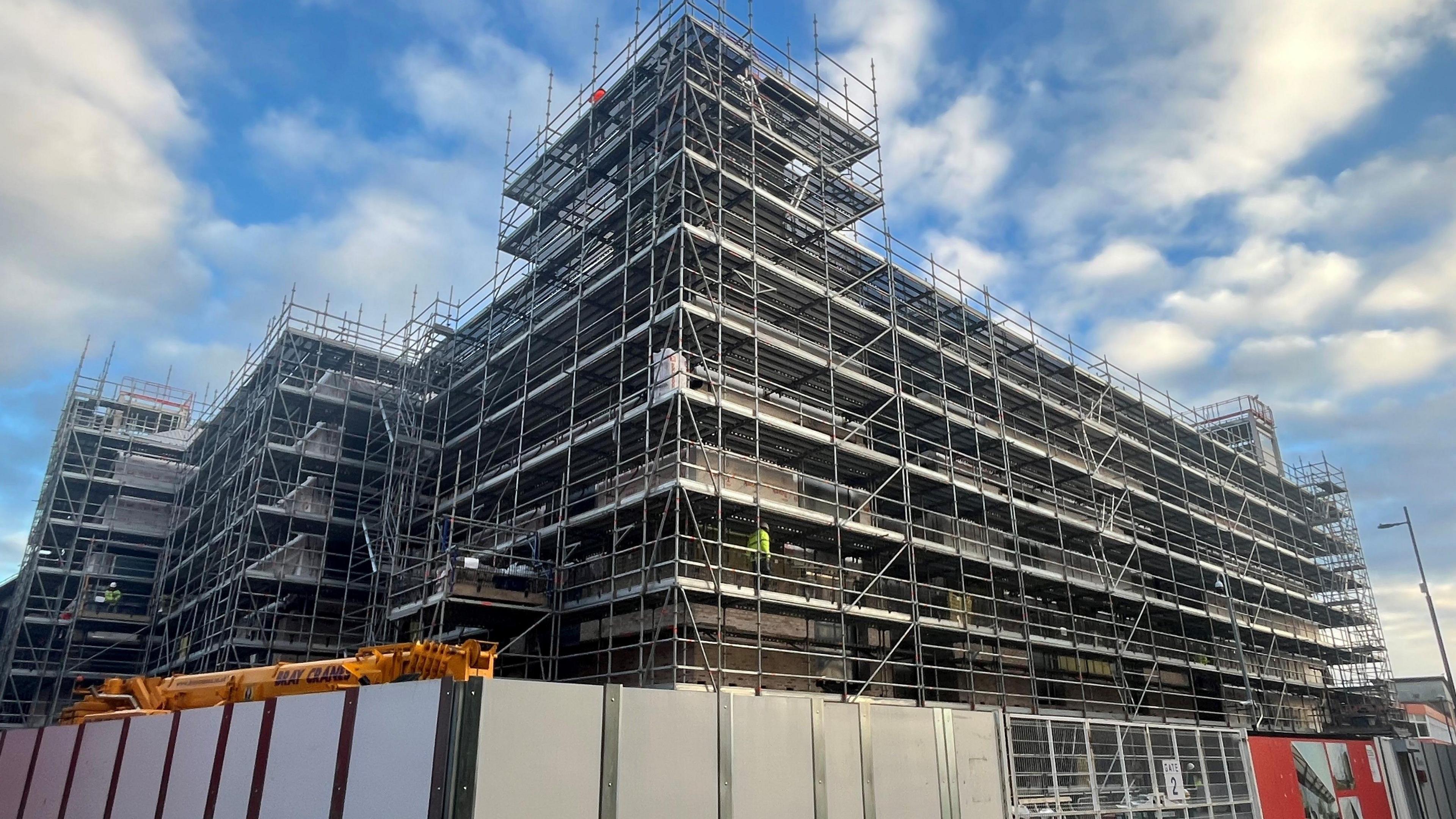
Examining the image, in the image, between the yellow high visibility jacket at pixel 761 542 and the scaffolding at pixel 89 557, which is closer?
the yellow high visibility jacket at pixel 761 542

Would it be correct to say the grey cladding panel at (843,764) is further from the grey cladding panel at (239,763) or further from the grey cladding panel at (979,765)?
the grey cladding panel at (239,763)

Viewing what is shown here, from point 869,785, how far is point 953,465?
52.0 feet

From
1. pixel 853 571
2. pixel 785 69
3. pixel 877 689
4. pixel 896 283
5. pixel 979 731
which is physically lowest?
pixel 979 731

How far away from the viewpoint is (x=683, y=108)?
20922 mm

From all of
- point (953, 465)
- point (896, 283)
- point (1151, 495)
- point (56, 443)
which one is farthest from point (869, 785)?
point (56, 443)

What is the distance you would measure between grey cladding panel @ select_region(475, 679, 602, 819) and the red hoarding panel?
1219 cm

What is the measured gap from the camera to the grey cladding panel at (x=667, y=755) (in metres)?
7.13

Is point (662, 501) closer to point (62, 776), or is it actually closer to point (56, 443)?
point (62, 776)

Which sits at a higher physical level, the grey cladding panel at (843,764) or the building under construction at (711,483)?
the building under construction at (711,483)

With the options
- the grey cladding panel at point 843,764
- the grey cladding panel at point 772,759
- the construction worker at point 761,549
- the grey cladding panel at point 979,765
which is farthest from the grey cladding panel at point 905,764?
the construction worker at point 761,549

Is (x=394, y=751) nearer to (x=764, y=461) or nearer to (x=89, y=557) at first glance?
(x=764, y=461)

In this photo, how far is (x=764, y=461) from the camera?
19.9 metres

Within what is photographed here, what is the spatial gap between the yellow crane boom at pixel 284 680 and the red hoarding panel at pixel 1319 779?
40.0 feet

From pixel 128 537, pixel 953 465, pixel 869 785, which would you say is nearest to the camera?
pixel 869 785
